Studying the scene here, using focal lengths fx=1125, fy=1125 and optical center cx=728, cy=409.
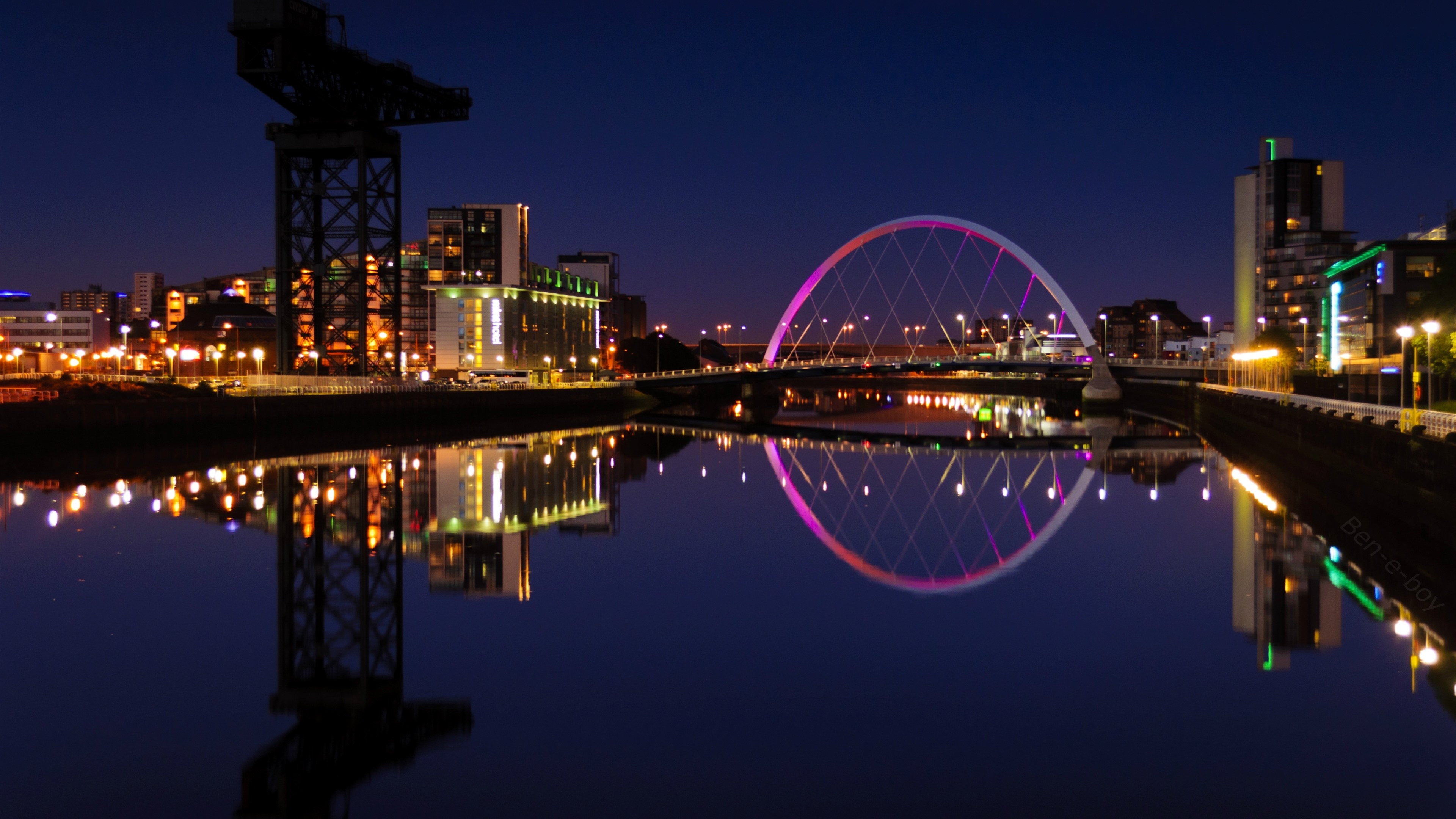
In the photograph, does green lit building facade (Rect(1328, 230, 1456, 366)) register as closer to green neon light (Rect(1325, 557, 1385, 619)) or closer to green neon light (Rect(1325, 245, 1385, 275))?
green neon light (Rect(1325, 245, 1385, 275))

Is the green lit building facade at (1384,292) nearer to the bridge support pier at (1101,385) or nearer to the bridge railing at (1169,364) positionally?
the bridge railing at (1169,364)

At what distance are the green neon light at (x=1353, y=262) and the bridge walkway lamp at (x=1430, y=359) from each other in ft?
92.0

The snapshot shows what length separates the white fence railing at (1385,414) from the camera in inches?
749

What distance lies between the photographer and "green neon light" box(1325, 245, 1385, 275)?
69000mm

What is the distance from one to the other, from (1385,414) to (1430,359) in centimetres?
519

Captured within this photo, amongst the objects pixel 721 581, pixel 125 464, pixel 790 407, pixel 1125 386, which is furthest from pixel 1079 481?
pixel 1125 386

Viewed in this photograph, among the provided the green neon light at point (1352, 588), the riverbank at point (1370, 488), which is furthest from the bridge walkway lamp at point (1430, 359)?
the green neon light at point (1352, 588)

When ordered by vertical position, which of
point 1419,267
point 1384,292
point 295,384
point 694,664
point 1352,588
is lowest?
point 694,664

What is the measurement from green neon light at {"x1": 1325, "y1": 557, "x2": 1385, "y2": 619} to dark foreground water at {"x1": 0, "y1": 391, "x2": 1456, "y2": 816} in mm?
83

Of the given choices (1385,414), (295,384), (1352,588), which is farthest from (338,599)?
(295,384)

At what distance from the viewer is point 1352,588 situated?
14789 millimetres

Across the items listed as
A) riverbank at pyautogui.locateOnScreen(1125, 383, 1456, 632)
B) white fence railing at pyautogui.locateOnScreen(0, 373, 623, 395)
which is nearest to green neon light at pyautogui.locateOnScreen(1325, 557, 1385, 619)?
riverbank at pyautogui.locateOnScreen(1125, 383, 1456, 632)

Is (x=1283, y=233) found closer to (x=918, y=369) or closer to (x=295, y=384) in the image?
(x=918, y=369)

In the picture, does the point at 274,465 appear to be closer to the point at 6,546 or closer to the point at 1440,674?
the point at 6,546
